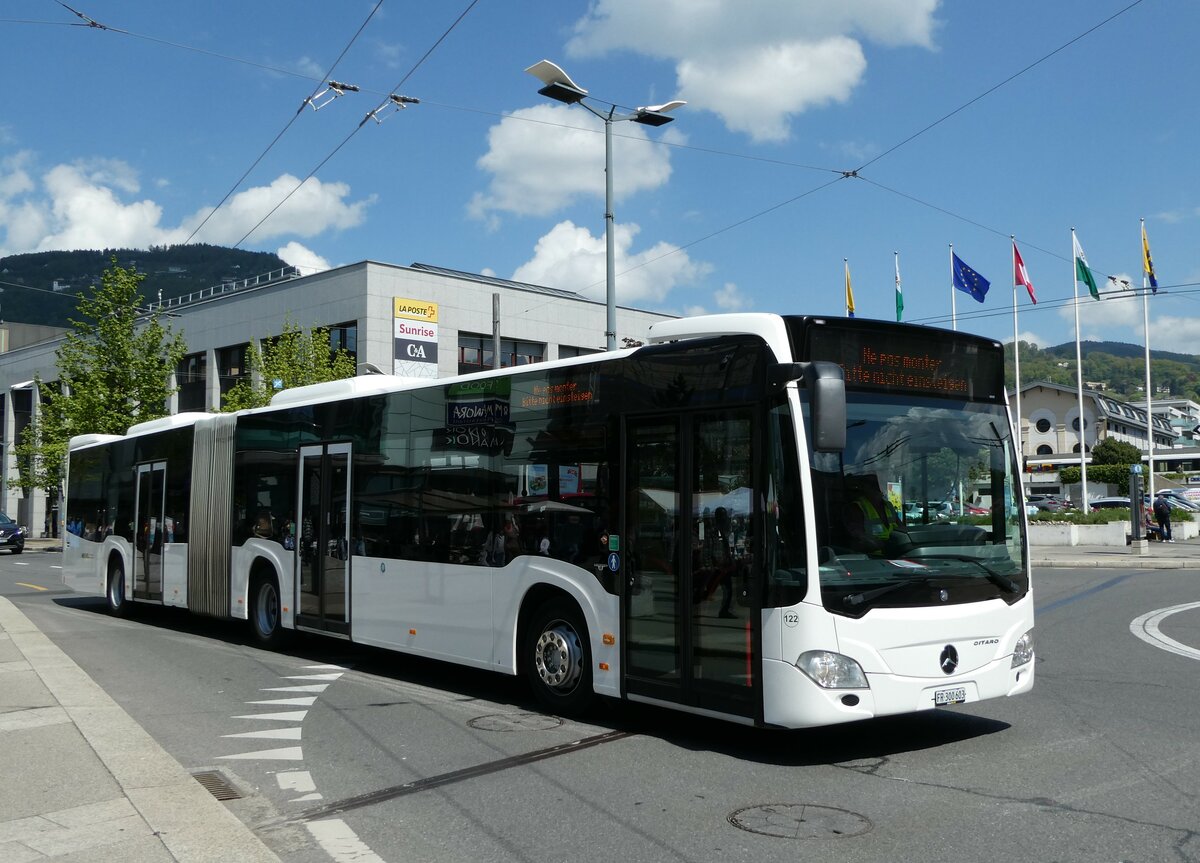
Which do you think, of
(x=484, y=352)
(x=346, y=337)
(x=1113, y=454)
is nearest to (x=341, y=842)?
(x=346, y=337)

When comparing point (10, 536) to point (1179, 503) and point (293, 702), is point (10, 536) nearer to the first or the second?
point (293, 702)

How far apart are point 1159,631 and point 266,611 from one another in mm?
11035

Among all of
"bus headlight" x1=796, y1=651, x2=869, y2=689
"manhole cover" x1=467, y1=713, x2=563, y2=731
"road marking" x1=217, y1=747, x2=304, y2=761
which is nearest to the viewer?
"bus headlight" x1=796, y1=651, x2=869, y2=689

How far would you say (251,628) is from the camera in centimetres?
1452

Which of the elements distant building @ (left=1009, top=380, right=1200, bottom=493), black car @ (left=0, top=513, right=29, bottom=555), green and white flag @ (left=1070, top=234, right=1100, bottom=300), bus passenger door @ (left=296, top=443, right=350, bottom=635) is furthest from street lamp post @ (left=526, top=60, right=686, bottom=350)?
distant building @ (left=1009, top=380, right=1200, bottom=493)

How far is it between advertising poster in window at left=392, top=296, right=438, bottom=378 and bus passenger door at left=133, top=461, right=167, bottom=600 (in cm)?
2972

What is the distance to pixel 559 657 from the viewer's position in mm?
9203

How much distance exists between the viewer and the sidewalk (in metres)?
5.36

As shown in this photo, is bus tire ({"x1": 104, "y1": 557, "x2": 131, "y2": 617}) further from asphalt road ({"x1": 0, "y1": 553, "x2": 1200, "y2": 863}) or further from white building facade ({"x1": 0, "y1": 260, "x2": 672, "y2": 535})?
white building facade ({"x1": 0, "y1": 260, "x2": 672, "y2": 535})

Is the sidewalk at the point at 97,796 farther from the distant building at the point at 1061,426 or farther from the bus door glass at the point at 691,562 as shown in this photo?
the distant building at the point at 1061,426

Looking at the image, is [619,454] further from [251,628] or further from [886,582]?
[251,628]

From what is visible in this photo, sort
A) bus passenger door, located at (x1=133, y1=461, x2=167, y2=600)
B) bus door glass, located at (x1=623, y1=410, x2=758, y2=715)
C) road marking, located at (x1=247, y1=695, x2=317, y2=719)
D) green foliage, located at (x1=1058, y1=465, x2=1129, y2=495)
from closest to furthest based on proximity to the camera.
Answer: bus door glass, located at (x1=623, y1=410, x2=758, y2=715), road marking, located at (x1=247, y1=695, x2=317, y2=719), bus passenger door, located at (x1=133, y1=461, x2=167, y2=600), green foliage, located at (x1=1058, y1=465, x2=1129, y2=495)

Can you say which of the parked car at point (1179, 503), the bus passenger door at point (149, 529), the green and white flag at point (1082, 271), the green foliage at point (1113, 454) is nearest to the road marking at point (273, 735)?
the bus passenger door at point (149, 529)

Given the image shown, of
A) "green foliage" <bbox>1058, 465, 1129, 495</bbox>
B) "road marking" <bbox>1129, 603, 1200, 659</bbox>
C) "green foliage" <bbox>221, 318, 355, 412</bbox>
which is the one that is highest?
"green foliage" <bbox>221, 318, 355, 412</bbox>
